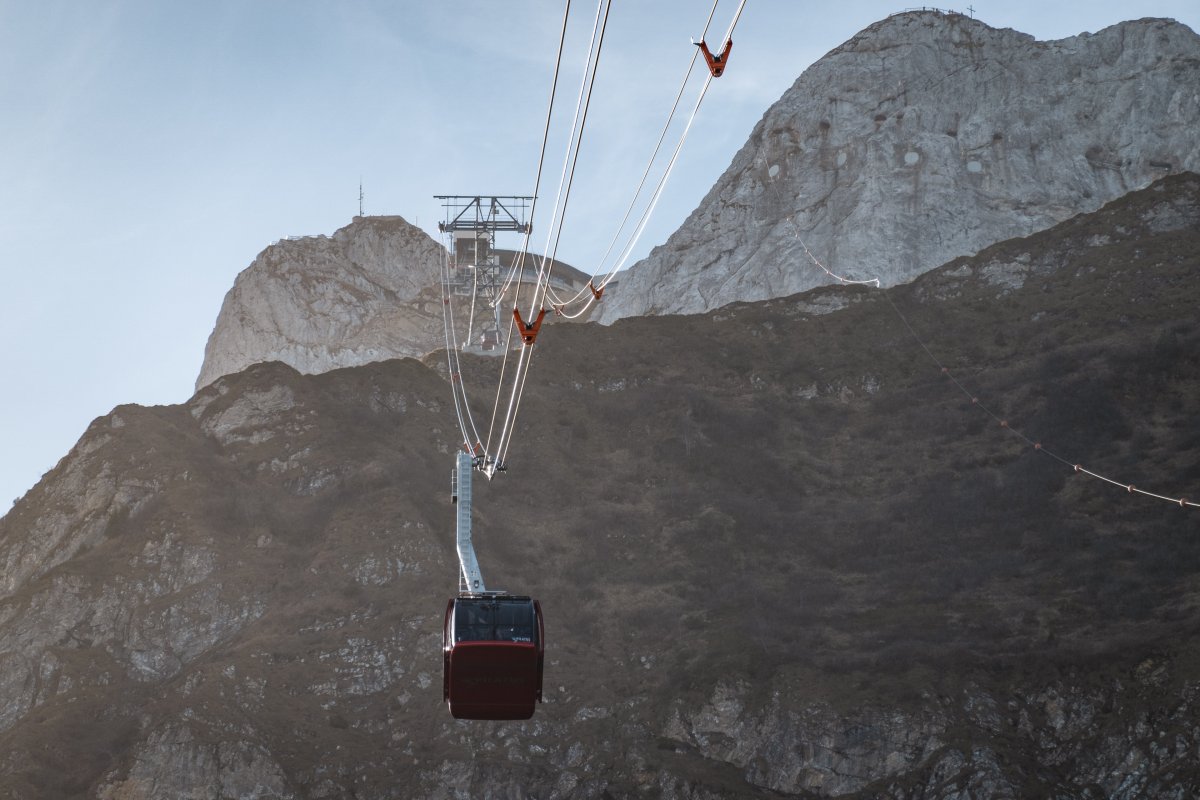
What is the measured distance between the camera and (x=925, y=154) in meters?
119

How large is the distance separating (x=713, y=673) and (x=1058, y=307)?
40695 millimetres

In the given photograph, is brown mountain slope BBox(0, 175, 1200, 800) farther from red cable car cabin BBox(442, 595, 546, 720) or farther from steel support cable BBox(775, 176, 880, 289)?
red cable car cabin BBox(442, 595, 546, 720)

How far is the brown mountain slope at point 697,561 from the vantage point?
6700 cm

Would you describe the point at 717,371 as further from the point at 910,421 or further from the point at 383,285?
the point at 383,285

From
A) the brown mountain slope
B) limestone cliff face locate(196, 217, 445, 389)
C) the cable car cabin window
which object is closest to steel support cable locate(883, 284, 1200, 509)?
the brown mountain slope

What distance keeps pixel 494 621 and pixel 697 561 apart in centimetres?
4108

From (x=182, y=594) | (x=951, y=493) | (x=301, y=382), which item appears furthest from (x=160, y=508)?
(x=951, y=493)

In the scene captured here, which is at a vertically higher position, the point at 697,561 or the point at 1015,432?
the point at 1015,432

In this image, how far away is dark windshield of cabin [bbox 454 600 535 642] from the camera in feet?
144

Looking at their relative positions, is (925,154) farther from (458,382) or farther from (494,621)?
(494,621)

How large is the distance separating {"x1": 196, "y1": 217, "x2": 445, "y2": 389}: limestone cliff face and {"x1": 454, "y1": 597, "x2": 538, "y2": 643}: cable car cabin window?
87659 millimetres

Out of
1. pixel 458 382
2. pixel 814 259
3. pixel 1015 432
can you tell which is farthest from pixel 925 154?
pixel 458 382

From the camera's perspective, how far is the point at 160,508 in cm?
8700

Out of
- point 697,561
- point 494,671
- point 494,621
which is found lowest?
point 494,671
